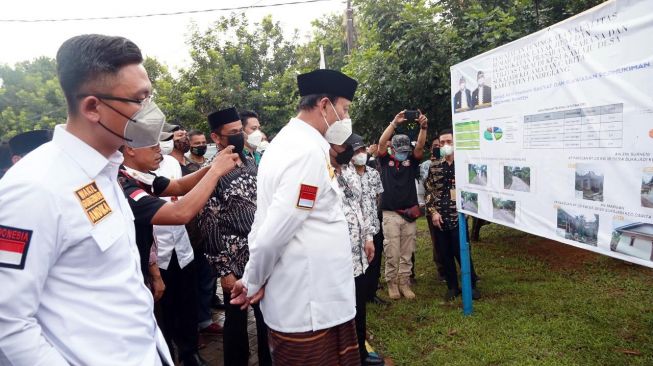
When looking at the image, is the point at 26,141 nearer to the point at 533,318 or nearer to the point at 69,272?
the point at 69,272

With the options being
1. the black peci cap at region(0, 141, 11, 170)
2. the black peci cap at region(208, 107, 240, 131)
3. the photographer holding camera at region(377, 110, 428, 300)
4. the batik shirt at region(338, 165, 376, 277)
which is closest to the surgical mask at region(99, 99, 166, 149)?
the black peci cap at region(208, 107, 240, 131)

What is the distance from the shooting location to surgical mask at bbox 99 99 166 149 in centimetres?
136

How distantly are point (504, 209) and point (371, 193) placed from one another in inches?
54.7

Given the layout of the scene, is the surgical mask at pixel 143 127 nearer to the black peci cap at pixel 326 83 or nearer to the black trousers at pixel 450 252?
the black peci cap at pixel 326 83

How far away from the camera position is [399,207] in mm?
4906

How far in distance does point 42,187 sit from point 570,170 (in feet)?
9.76

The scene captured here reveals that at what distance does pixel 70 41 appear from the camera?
1.24 metres

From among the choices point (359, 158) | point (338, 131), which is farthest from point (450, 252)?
point (338, 131)

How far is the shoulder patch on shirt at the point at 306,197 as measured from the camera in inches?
76.0

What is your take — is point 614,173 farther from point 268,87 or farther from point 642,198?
point 268,87

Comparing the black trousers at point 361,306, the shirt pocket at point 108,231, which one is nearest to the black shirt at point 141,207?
the shirt pocket at point 108,231

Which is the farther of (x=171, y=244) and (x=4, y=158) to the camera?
(x=4, y=158)

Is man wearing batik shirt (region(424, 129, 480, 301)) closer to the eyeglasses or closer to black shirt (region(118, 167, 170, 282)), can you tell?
black shirt (region(118, 167, 170, 282))

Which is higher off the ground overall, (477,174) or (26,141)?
(26,141)
